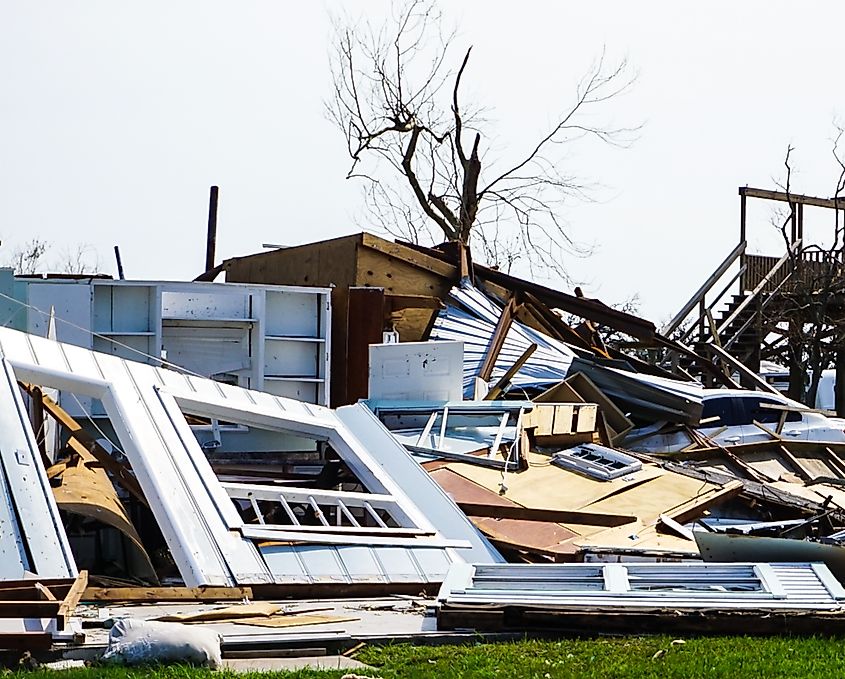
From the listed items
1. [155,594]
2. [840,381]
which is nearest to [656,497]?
[155,594]

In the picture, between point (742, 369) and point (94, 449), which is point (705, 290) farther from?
point (94, 449)

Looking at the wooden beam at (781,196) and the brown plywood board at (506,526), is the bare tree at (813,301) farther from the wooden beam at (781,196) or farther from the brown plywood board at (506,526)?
the brown plywood board at (506,526)

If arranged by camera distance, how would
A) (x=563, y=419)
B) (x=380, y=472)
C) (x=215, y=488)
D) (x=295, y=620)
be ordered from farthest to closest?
(x=563, y=419), (x=380, y=472), (x=215, y=488), (x=295, y=620)

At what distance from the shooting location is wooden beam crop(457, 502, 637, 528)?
10.3 m

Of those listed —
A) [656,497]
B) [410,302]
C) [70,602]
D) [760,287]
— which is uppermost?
[760,287]

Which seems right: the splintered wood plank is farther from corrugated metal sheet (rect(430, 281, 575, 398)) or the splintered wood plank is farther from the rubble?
corrugated metal sheet (rect(430, 281, 575, 398))

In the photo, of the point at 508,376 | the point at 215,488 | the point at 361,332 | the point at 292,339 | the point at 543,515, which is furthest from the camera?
the point at 508,376

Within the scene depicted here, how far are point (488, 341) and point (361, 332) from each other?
7.21ft

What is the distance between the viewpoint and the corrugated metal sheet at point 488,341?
52.8ft

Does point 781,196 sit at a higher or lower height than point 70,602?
higher

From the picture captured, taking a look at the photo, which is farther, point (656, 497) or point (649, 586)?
point (656, 497)

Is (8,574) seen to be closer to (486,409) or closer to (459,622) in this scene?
(459,622)

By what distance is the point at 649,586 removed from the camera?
6945 millimetres

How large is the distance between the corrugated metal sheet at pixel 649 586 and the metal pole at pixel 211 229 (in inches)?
701
